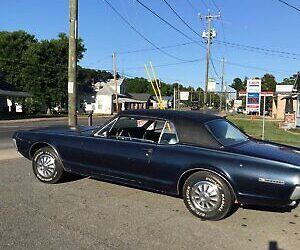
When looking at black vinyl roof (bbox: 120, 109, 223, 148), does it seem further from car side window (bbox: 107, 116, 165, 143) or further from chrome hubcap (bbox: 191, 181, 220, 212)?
chrome hubcap (bbox: 191, 181, 220, 212)

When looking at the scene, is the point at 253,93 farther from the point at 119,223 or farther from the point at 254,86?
the point at 119,223

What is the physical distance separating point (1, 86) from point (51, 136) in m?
37.8

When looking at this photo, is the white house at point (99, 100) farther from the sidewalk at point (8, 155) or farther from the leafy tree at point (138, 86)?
the leafy tree at point (138, 86)

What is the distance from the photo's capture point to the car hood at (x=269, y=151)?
5531 mm

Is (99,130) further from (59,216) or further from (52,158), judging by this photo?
(59,216)

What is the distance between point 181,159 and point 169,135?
0.54m

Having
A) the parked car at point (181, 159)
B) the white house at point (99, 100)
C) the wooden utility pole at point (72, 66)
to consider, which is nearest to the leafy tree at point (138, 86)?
the white house at point (99, 100)

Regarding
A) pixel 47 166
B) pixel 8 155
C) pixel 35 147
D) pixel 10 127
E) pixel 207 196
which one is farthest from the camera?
pixel 10 127

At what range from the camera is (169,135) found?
6.27 meters

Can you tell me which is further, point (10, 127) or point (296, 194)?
point (10, 127)

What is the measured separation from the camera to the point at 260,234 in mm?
5078

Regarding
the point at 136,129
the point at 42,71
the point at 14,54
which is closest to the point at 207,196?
the point at 136,129

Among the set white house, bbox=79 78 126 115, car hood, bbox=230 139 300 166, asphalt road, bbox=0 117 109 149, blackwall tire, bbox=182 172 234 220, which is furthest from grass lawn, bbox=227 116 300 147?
white house, bbox=79 78 126 115

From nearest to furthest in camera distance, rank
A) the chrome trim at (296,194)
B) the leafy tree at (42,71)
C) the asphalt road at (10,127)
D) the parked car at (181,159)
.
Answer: the chrome trim at (296,194) → the parked car at (181,159) → the asphalt road at (10,127) → the leafy tree at (42,71)
